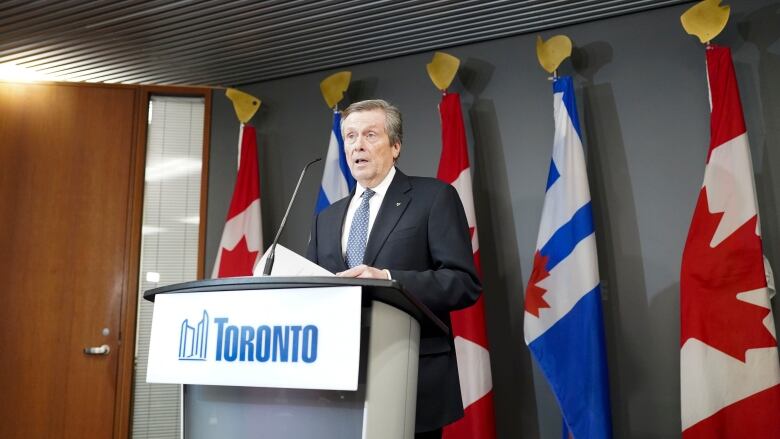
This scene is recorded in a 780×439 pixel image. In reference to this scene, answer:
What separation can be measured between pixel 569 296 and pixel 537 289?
0.15 meters

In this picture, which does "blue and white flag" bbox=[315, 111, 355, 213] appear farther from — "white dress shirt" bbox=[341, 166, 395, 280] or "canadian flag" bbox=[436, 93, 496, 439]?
"white dress shirt" bbox=[341, 166, 395, 280]

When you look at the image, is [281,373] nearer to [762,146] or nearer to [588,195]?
[588,195]

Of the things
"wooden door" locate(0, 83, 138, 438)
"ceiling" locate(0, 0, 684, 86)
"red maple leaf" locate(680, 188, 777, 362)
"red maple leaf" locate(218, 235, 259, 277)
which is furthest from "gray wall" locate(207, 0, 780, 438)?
"wooden door" locate(0, 83, 138, 438)

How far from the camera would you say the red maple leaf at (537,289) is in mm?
3059

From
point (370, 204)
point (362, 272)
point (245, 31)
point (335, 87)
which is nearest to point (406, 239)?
point (370, 204)

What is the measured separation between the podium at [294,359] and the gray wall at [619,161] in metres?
2.12

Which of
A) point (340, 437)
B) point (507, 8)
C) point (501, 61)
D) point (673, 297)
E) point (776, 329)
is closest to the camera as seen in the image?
point (340, 437)

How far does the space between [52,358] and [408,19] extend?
8.97 ft

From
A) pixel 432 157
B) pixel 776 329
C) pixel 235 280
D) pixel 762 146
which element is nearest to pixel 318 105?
pixel 432 157

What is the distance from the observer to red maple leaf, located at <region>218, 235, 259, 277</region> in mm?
3867

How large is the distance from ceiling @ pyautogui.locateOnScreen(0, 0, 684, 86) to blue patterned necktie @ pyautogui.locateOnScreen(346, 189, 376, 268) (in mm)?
1746

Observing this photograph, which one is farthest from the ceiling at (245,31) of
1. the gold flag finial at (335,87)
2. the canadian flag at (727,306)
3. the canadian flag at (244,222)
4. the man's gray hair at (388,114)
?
the man's gray hair at (388,114)

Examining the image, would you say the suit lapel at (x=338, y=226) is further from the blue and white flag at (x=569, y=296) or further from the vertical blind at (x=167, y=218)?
the vertical blind at (x=167, y=218)

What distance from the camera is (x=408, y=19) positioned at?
356 centimetres
